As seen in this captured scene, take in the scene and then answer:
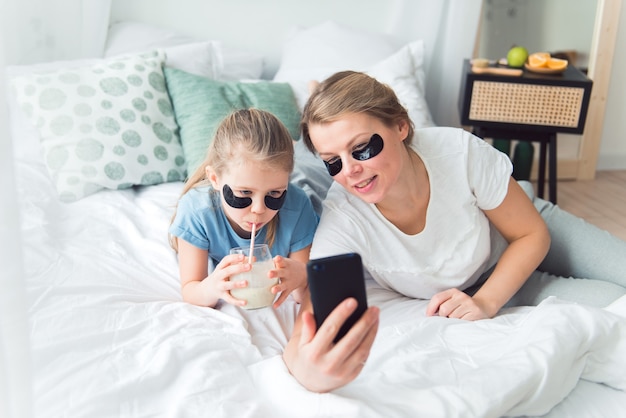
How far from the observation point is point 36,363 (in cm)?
107

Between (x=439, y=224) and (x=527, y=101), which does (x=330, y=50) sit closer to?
(x=527, y=101)

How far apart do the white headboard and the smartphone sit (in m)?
2.14

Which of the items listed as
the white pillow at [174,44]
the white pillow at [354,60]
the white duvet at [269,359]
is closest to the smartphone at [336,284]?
the white duvet at [269,359]

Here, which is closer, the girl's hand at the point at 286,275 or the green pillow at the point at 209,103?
the girl's hand at the point at 286,275

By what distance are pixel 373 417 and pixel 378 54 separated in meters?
1.98

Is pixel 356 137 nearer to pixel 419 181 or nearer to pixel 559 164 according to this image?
pixel 419 181

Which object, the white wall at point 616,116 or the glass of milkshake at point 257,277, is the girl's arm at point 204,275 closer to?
the glass of milkshake at point 257,277

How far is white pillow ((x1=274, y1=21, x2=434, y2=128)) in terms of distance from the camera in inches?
95.2

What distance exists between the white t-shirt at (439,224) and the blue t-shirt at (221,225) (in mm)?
85

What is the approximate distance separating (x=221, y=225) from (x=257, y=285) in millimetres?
294

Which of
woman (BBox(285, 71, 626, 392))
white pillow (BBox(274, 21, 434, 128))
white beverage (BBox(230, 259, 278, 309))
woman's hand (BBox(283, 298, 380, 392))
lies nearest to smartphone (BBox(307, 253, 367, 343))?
woman's hand (BBox(283, 298, 380, 392))

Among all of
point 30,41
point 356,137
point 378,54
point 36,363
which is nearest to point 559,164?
point 378,54

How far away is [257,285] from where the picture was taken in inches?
46.7

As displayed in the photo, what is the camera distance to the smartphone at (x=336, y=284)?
892 millimetres
